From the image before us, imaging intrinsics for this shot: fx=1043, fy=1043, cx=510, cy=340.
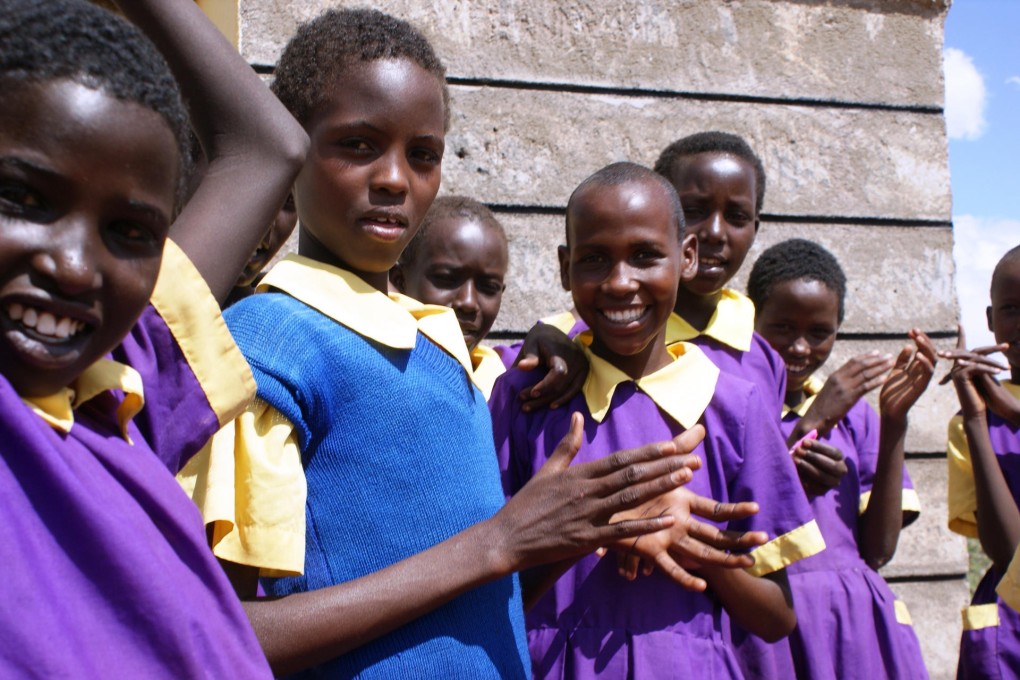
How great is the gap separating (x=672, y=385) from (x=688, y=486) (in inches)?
8.8

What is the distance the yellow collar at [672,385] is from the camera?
212 cm

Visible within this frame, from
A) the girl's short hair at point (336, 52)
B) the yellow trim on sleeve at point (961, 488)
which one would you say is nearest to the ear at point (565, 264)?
the girl's short hair at point (336, 52)

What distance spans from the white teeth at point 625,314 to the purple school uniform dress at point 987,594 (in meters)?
1.44

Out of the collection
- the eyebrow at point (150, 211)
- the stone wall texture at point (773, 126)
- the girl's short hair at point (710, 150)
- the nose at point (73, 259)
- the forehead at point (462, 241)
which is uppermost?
the stone wall texture at point (773, 126)

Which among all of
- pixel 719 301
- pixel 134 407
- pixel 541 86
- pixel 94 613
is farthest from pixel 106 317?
pixel 541 86

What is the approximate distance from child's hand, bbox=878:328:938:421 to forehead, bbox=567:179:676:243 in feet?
3.86

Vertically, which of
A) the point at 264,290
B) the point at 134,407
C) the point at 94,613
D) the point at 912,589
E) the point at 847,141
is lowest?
the point at 912,589

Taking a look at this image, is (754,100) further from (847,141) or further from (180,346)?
(180,346)

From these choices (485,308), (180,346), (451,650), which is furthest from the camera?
(485,308)

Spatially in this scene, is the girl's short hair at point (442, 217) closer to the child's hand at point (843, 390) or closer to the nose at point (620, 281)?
the nose at point (620, 281)

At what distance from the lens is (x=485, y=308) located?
2.92 meters

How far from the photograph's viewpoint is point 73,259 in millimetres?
945

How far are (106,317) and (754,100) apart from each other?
4.06m

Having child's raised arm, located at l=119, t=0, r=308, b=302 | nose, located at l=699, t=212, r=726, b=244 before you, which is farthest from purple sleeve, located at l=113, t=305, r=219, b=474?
nose, located at l=699, t=212, r=726, b=244
